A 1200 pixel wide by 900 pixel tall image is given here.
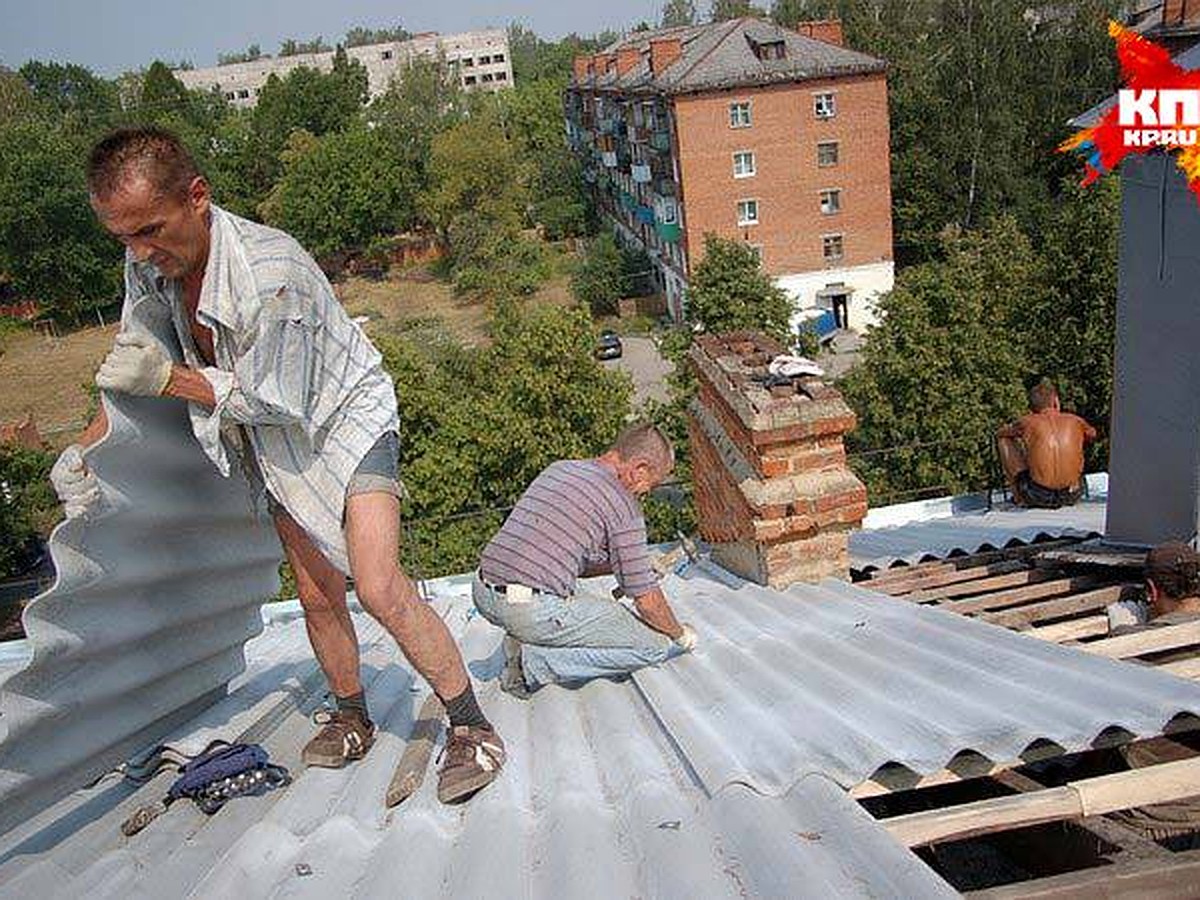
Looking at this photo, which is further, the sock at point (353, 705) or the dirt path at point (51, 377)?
the dirt path at point (51, 377)

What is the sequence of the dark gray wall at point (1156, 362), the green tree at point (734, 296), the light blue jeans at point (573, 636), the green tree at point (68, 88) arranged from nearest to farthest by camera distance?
1. the light blue jeans at point (573, 636)
2. the dark gray wall at point (1156, 362)
3. the green tree at point (734, 296)
4. the green tree at point (68, 88)

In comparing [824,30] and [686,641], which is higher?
[824,30]

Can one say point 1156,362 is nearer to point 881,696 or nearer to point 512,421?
point 881,696

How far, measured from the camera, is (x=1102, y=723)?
2.11 meters

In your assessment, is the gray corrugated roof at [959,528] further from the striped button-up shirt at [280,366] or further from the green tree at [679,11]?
the green tree at [679,11]

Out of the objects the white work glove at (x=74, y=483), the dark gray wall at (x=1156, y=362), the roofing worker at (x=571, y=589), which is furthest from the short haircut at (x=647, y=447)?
the dark gray wall at (x=1156, y=362)

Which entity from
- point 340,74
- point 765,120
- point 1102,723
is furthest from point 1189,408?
point 340,74

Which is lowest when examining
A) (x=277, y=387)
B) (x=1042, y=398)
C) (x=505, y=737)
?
(x=1042, y=398)

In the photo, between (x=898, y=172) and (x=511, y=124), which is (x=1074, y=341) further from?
(x=511, y=124)

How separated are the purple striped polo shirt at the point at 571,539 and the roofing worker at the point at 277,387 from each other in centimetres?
57

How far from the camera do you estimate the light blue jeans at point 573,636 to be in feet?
9.92

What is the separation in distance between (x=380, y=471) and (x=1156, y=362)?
3.22m

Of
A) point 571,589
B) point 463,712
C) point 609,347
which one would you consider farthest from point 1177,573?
point 609,347

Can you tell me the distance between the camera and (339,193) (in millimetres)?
42656
